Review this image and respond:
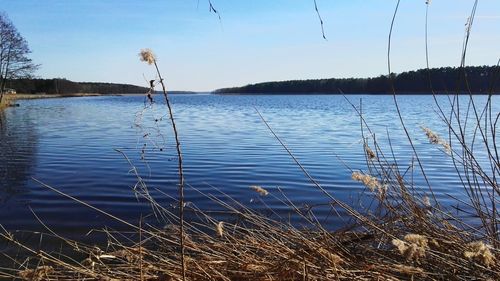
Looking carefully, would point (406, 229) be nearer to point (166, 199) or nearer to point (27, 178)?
point (166, 199)

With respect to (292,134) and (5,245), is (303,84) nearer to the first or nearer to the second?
(292,134)

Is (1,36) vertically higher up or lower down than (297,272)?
higher up

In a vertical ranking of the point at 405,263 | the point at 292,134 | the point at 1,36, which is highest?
the point at 1,36

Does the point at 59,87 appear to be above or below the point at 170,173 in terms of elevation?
above

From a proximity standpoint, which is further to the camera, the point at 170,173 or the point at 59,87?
the point at 59,87

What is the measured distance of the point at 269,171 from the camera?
1071cm

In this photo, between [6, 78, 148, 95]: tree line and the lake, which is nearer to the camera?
the lake

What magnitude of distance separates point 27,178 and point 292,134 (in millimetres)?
11343

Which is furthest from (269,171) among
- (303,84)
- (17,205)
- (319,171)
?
(303,84)

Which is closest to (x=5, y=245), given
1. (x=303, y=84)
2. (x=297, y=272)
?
(x=297, y=272)

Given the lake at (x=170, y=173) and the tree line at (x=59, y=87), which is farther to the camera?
the tree line at (x=59, y=87)

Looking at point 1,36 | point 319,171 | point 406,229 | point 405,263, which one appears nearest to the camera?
point 405,263

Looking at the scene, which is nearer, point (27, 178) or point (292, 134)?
point (27, 178)

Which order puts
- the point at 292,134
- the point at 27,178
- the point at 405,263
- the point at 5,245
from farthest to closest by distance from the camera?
1. the point at 292,134
2. the point at 27,178
3. the point at 5,245
4. the point at 405,263
